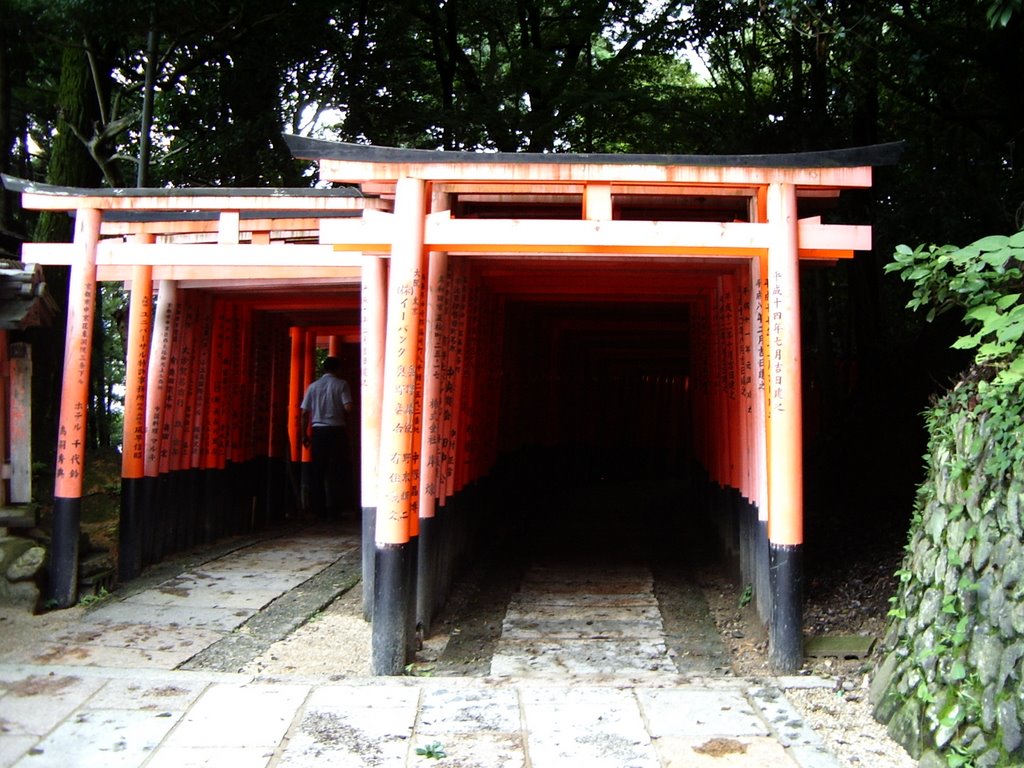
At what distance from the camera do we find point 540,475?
1472 centimetres

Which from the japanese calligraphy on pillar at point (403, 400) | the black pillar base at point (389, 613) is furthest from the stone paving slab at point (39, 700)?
the japanese calligraphy on pillar at point (403, 400)

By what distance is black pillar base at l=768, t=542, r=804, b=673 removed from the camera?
235 inches

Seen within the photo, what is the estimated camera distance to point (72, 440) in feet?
24.8

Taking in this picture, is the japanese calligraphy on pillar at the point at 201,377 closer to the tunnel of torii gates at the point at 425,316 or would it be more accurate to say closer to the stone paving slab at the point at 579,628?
the tunnel of torii gates at the point at 425,316

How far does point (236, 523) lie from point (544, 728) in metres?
7.40

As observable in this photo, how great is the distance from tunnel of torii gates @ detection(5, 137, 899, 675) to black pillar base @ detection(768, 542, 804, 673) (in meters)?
0.01

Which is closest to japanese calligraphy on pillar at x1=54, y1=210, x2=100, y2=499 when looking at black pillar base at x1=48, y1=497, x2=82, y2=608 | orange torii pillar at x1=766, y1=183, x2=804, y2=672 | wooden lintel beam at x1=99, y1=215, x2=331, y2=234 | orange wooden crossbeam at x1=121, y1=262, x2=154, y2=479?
black pillar base at x1=48, y1=497, x2=82, y2=608

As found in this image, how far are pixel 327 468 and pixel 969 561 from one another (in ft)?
30.7

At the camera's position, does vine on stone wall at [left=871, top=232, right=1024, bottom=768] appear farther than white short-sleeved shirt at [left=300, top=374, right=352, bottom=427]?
No

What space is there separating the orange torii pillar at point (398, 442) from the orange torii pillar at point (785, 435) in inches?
87.0

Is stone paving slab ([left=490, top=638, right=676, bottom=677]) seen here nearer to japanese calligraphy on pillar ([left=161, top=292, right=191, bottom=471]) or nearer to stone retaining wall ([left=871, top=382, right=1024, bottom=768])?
stone retaining wall ([left=871, top=382, right=1024, bottom=768])

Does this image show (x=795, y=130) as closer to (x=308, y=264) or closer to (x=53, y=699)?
(x=308, y=264)

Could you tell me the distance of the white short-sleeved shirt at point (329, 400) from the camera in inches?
487

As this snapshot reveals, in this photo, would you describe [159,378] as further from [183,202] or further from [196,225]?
[183,202]
